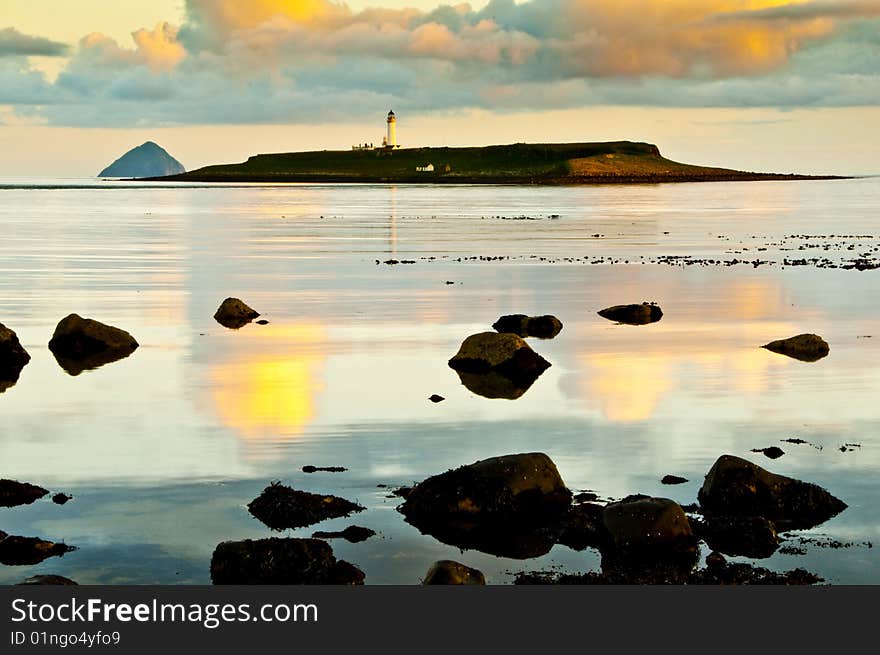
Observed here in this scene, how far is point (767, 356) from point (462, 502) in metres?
20.2

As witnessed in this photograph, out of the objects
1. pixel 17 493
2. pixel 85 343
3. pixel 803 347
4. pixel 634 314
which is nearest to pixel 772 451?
pixel 803 347

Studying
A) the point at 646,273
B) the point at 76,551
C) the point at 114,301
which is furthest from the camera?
the point at 646,273

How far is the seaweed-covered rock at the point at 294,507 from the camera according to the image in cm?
1931

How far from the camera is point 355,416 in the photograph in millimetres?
27781

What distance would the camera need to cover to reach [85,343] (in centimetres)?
3744

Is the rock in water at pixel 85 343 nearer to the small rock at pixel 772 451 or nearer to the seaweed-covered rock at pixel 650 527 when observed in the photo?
the small rock at pixel 772 451

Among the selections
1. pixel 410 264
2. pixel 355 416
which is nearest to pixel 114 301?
pixel 410 264

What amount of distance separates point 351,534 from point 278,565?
2.25 meters

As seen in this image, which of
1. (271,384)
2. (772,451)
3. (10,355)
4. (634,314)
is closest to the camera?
(772,451)

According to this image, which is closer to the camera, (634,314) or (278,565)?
(278,565)

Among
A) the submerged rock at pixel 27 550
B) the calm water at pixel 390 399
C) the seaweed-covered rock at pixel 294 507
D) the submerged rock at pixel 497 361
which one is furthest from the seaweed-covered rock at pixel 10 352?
the submerged rock at pixel 27 550

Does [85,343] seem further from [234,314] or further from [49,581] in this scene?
[49,581]

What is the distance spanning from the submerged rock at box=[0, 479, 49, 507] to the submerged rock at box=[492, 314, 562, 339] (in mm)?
22656
